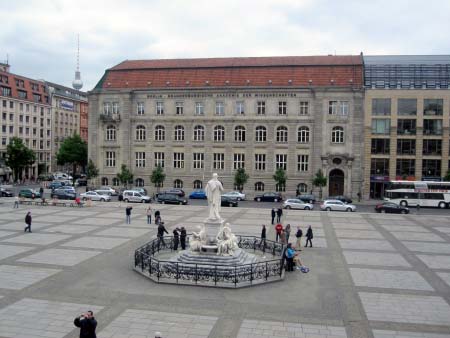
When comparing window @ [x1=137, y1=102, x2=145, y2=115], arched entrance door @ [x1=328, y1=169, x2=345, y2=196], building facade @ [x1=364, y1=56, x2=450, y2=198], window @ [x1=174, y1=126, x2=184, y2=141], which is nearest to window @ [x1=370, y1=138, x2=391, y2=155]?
building facade @ [x1=364, y1=56, x2=450, y2=198]

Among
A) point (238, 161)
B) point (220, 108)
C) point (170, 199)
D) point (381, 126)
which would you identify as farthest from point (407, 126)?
point (170, 199)

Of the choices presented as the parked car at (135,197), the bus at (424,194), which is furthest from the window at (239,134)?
the bus at (424,194)

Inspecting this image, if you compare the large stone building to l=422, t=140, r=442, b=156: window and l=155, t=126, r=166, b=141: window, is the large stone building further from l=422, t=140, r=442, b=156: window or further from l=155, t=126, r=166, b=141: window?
l=422, t=140, r=442, b=156: window

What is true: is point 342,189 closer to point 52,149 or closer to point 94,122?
point 94,122

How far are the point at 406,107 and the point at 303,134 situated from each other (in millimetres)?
14470

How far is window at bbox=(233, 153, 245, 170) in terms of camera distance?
67312mm

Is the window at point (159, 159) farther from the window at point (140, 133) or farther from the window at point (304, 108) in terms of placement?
the window at point (304, 108)

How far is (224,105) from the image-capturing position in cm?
6712

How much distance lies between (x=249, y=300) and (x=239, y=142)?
5033cm

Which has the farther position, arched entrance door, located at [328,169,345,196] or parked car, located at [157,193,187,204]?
arched entrance door, located at [328,169,345,196]

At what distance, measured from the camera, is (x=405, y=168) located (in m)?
64.2

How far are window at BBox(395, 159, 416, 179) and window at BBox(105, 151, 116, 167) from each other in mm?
40967

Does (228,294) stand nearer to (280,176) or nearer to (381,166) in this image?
(280,176)

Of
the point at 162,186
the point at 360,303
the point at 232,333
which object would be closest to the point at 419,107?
the point at 162,186
